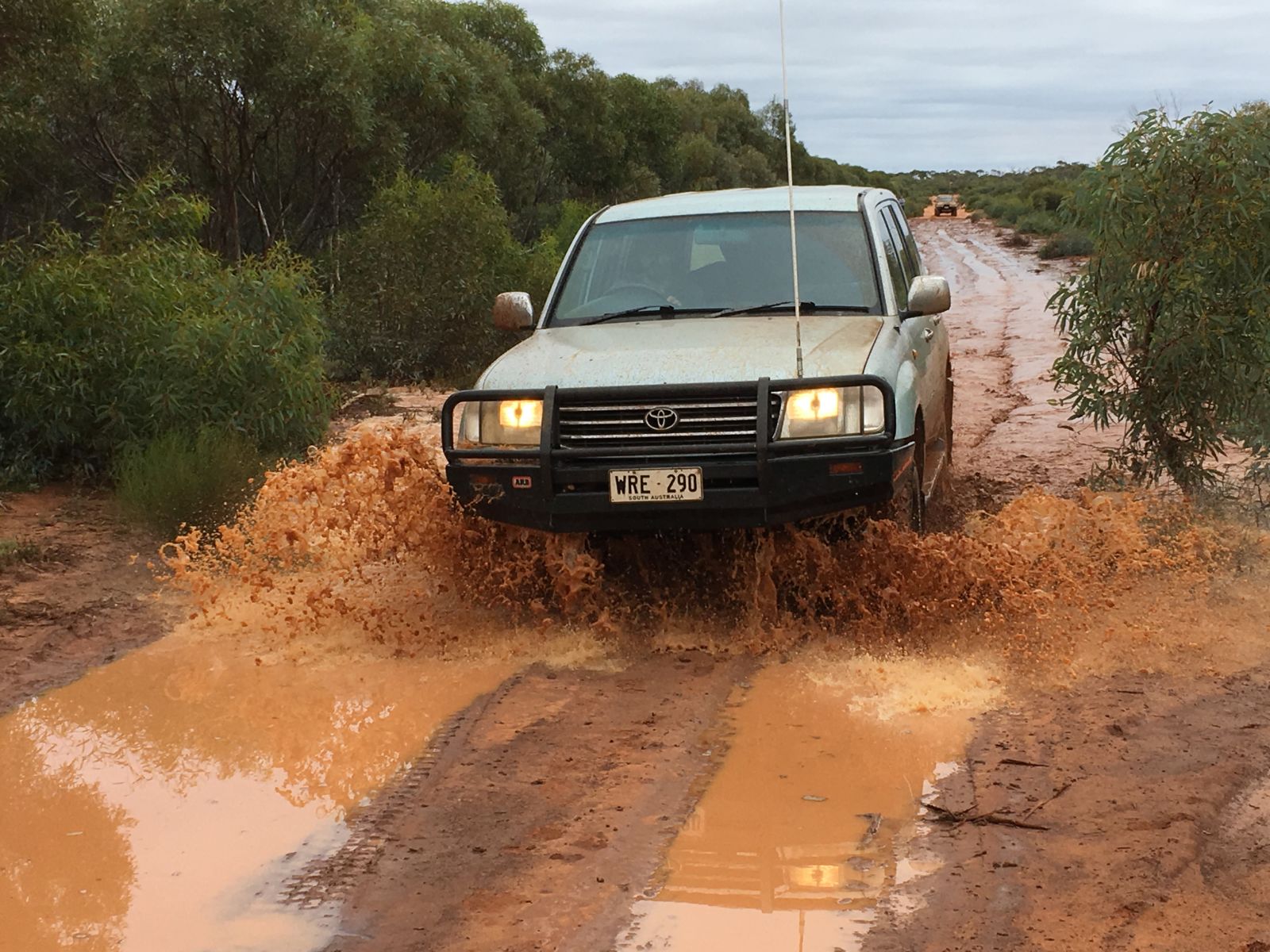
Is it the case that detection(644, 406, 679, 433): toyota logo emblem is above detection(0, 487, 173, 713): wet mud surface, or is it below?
above

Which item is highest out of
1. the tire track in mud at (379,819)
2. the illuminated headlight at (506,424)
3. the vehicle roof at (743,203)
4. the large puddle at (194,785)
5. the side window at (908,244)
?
the vehicle roof at (743,203)

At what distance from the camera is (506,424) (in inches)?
244

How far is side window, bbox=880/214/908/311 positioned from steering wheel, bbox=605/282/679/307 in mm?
1043

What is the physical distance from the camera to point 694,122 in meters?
62.4

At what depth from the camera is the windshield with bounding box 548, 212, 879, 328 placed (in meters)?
7.03

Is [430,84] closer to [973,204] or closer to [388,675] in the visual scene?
[388,675]

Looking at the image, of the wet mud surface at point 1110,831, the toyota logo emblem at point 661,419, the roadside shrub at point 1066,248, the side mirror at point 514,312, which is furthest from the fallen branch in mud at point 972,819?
the roadside shrub at point 1066,248

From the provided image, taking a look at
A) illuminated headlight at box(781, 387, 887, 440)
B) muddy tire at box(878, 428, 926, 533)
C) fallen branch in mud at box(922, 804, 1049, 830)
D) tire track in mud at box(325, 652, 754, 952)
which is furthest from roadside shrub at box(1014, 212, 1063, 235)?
fallen branch in mud at box(922, 804, 1049, 830)

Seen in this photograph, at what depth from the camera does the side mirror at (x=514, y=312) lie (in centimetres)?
708

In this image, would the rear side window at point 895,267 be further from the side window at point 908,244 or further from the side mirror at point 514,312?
the side mirror at point 514,312

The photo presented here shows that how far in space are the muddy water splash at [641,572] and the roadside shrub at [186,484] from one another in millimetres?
1016

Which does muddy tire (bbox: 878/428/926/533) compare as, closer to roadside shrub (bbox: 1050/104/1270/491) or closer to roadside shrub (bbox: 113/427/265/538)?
roadside shrub (bbox: 1050/104/1270/491)

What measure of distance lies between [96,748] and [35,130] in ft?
55.5

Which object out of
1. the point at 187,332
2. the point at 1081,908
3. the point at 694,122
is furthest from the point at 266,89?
the point at 694,122
